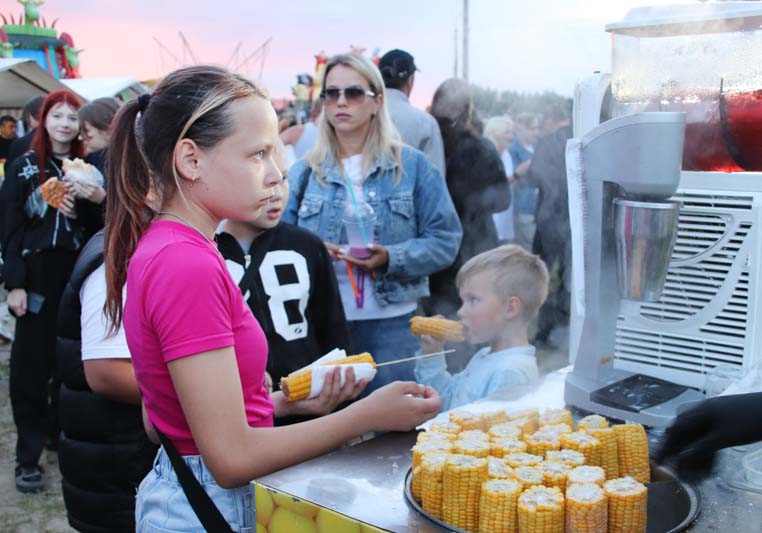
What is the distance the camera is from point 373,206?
3.44m

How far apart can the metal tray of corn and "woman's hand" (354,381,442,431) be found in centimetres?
14

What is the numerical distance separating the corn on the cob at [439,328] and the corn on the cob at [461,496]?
1.50 meters

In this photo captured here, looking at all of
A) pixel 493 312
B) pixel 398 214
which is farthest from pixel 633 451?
pixel 398 214

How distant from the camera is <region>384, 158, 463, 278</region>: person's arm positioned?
3.46 meters

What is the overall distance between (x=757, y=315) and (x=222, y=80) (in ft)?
4.56

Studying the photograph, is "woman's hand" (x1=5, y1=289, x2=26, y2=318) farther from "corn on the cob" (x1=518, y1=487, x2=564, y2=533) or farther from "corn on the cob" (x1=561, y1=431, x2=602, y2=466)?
"corn on the cob" (x1=518, y1=487, x2=564, y2=533)

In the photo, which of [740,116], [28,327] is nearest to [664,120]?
[740,116]

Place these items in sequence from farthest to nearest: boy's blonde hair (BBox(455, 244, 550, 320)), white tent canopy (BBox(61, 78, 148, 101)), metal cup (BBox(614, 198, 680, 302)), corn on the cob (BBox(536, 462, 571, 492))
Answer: white tent canopy (BBox(61, 78, 148, 101)) → boy's blonde hair (BBox(455, 244, 550, 320)) → metal cup (BBox(614, 198, 680, 302)) → corn on the cob (BBox(536, 462, 571, 492))

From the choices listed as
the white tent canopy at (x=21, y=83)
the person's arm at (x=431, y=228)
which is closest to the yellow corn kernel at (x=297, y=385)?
the person's arm at (x=431, y=228)

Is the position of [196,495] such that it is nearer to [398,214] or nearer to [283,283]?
[283,283]

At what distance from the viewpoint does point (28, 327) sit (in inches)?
174

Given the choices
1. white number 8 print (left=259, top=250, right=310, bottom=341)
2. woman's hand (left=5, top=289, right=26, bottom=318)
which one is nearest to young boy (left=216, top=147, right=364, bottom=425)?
white number 8 print (left=259, top=250, right=310, bottom=341)

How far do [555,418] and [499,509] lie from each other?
0.44 m

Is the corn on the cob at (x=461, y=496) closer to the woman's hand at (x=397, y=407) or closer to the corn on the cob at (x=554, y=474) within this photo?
the corn on the cob at (x=554, y=474)
